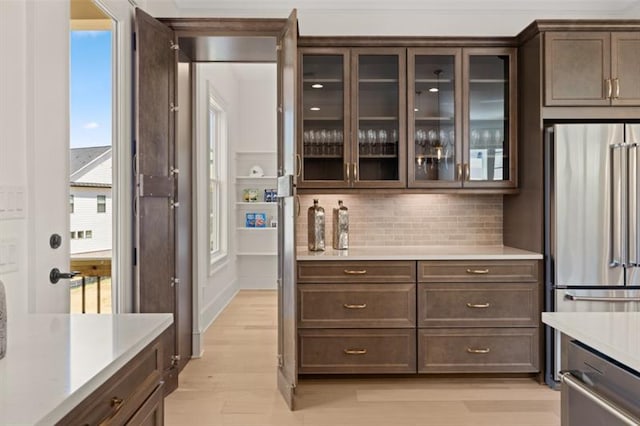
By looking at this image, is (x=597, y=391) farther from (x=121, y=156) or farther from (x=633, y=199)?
(x=121, y=156)

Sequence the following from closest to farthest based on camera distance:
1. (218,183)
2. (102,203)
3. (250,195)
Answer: (102,203), (218,183), (250,195)

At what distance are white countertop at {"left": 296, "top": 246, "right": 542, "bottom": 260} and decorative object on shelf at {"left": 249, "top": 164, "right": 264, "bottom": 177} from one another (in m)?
3.34

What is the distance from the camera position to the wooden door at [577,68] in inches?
127

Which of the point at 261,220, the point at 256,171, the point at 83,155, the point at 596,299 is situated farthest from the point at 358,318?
the point at 256,171

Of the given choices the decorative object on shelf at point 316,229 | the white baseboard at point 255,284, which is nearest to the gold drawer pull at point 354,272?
the decorative object on shelf at point 316,229

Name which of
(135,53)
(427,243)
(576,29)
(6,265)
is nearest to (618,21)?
(576,29)

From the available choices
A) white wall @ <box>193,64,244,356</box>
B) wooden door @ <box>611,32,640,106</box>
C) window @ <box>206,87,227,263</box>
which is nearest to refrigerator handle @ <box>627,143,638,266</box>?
wooden door @ <box>611,32,640,106</box>

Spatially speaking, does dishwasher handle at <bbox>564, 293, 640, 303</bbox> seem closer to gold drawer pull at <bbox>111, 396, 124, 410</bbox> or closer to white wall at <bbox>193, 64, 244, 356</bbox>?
white wall at <bbox>193, 64, 244, 356</bbox>

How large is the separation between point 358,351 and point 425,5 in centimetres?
279

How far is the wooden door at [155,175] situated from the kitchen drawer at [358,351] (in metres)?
0.96

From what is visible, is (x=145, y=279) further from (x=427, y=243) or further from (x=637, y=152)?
(x=637, y=152)

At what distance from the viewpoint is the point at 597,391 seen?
4.17 ft

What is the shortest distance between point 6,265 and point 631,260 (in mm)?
3520

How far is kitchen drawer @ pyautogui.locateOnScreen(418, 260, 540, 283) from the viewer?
3287mm
